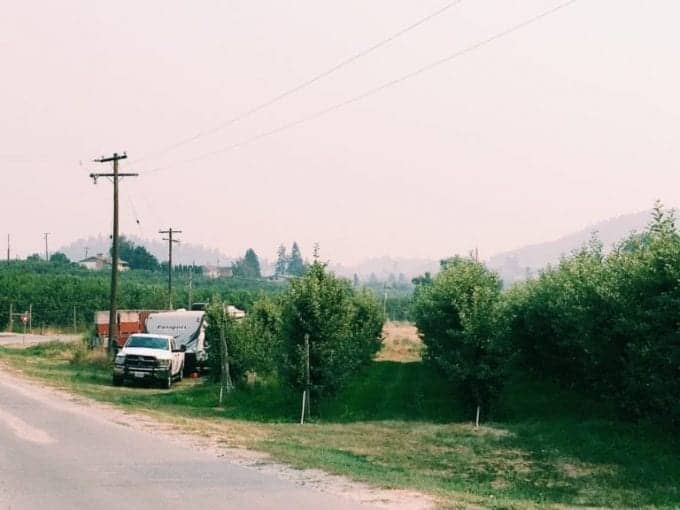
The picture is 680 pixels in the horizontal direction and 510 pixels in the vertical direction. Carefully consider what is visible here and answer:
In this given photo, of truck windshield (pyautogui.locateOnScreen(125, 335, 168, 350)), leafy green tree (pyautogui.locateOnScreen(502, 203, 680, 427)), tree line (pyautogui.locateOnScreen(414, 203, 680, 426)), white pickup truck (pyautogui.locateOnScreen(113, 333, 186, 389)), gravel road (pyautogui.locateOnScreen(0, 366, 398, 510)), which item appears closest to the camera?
gravel road (pyautogui.locateOnScreen(0, 366, 398, 510))

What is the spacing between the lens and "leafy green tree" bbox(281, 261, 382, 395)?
2458cm

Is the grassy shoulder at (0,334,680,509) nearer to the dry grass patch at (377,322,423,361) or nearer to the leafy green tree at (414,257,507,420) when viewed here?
the leafy green tree at (414,257,507,420)

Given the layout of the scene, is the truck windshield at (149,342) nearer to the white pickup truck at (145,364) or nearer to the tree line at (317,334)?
the white pickup truck at (145,364)

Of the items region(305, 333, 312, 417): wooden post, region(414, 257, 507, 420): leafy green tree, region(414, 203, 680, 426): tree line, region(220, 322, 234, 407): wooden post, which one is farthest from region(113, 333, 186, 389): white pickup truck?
region(414, 257, 507, 420): leafy green tree

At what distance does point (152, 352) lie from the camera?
30953 millimetres

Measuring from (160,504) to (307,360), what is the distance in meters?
14.4

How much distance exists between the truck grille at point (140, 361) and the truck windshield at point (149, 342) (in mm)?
969

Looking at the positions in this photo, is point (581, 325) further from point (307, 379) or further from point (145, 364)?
point (145, 364)

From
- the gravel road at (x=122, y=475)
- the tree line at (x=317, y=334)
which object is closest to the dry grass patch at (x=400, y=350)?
the tree line at (x=317, y=334)

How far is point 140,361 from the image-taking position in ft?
101

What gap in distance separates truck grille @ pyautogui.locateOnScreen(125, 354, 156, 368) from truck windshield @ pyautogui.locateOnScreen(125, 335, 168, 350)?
0.97 metres

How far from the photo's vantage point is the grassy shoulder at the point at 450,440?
1311 cm

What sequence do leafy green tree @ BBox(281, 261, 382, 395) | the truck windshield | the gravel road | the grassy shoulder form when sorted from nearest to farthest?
the gravel road
the grassy shoulder
leafy green tree @ BBox(281, 261, 382, 395)
the truck windshield

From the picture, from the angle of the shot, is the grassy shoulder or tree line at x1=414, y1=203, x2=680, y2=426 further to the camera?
tree line at x1=414, y1=203, x2=680, y2=426
